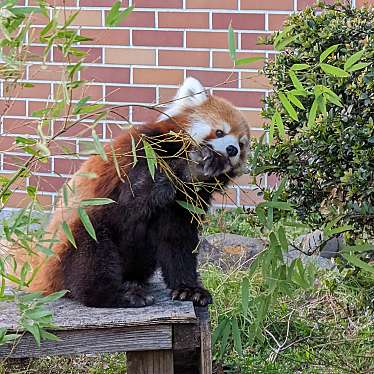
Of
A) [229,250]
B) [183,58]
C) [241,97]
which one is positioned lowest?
[229,250]

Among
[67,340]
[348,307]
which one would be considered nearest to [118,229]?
[67,340]

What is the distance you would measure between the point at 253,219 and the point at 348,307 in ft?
2.86

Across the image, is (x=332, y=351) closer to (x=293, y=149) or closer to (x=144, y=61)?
(x=293, y=149)

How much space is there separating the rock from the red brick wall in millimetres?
511

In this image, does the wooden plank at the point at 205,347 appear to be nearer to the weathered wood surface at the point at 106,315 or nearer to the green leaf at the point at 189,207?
the weathered wood surface at the point at 106,315

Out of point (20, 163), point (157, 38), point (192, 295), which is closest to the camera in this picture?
point (20, 163)

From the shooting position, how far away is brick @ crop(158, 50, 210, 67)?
5742 millimetres

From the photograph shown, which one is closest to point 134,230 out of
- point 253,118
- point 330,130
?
point 330,130

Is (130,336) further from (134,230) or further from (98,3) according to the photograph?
(98,3)

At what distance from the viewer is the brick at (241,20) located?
5684 millimetres

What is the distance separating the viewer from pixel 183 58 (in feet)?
18.9

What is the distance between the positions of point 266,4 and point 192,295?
2776 mm

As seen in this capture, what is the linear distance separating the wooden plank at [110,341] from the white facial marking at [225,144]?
3.26 ft

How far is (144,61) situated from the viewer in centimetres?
581
